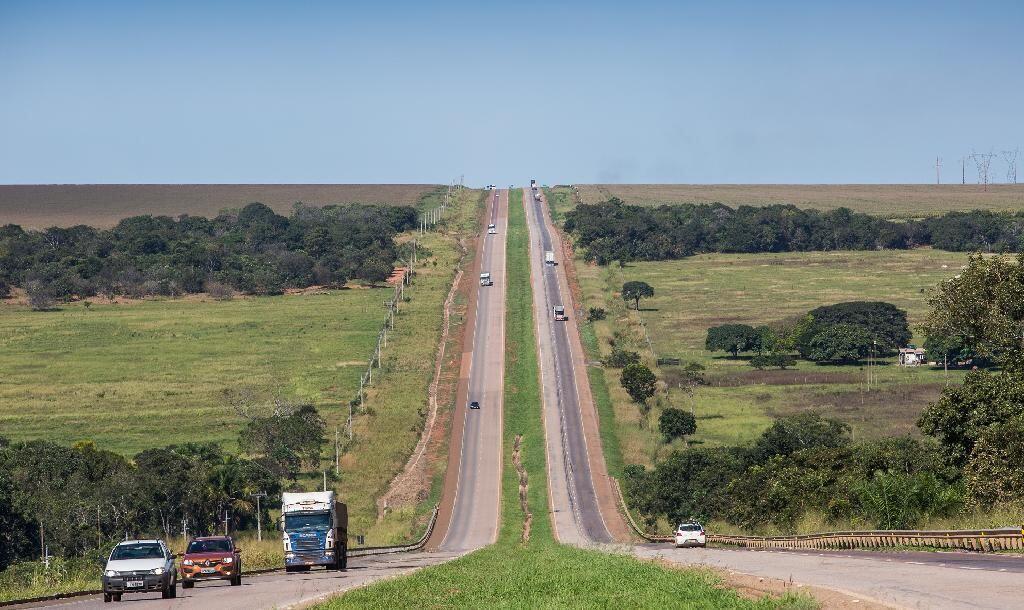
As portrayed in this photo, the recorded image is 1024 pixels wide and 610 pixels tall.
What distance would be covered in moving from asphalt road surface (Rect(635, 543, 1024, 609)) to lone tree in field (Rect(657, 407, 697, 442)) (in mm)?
61430

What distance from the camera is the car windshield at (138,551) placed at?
4012 centimetres

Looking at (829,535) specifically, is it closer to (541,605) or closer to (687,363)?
(541,605)

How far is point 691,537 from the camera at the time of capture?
210 feet

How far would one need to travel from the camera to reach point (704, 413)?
4567 inches

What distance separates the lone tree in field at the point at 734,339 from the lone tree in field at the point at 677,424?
1664 inches

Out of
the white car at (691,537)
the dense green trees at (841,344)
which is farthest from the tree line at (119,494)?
the dense green trees at (841,344)

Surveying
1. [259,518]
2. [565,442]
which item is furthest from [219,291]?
[259,518]

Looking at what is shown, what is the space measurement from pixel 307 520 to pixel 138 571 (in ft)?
51.5

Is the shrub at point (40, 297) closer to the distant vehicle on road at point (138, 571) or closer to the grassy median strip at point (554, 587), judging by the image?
the grassy median strip at point (554, 587)

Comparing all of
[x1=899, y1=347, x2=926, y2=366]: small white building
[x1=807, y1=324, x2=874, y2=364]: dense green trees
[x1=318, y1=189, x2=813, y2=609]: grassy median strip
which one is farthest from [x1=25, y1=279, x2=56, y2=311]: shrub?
[x1=318, y1=189, x2=813, y2=609]: grassy median strip

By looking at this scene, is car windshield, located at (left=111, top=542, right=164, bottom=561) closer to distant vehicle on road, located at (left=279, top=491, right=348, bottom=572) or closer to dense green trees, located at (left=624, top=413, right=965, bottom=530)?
distant vehicle on road, located at (left=279, top=491, right=348, bottom=572)

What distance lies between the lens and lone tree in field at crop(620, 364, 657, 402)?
406 feet

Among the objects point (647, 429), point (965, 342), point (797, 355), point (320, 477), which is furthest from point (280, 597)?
point (797, 355)

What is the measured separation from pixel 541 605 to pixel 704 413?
90142 mm
